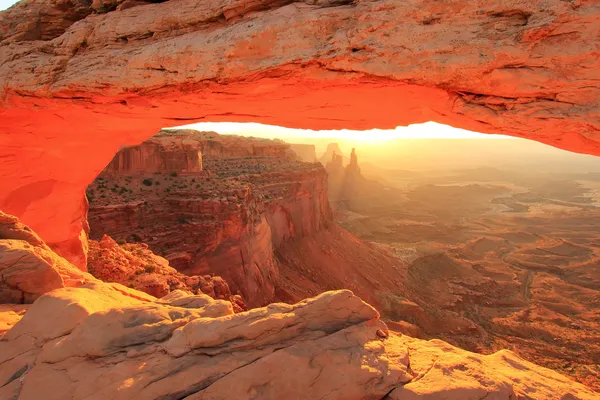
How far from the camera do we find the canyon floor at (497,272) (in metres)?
20.1

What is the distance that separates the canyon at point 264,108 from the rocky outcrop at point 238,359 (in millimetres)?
19

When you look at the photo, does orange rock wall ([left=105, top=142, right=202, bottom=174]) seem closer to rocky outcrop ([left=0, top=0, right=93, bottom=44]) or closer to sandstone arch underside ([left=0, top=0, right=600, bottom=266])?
sandstone arch underside ([left=0, top=0, right=600, bottom=266])

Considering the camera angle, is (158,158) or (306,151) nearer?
(158,158)

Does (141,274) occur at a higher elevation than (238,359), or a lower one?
lower

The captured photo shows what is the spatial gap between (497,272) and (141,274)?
32940 millimetres

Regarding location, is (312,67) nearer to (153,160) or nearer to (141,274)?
(141,274)

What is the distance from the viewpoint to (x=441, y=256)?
33469mm

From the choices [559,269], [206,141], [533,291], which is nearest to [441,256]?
[533,291]

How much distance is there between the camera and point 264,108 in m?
5.59

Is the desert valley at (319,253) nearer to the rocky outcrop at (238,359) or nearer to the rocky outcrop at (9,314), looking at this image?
the rocky outcrop at (9,314)

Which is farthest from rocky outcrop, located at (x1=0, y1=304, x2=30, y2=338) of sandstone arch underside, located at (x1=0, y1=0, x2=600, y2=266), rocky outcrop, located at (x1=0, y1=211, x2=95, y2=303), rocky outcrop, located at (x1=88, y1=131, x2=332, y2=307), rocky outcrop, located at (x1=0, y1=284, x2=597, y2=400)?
rocky outcrop, located at (x1=88, y1=131, x2=332, y2=307)

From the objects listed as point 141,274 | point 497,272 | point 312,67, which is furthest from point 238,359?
point 497,272

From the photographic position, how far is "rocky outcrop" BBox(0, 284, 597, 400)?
126 inches

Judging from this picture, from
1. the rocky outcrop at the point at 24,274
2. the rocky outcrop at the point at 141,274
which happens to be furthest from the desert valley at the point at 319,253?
the rocky outcrop at the point at 24,274
